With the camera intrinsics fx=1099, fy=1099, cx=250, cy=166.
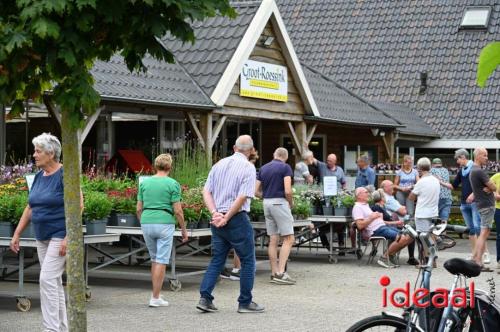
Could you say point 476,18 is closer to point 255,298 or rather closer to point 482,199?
point 482,199

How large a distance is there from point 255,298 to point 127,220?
83.1 inches

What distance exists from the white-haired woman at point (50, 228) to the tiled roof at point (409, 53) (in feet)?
71.3

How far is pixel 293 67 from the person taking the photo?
23.5m

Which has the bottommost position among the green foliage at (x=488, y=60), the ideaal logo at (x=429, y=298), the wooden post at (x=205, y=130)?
the ideaal logo at (x=429, y=298)

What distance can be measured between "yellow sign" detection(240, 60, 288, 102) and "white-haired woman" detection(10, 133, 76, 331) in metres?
12.8

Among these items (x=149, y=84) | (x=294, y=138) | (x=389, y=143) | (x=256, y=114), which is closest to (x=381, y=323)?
(x=149, y=84)

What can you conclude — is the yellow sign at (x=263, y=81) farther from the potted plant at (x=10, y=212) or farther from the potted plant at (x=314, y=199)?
the potted plant at (x=10, y=212)

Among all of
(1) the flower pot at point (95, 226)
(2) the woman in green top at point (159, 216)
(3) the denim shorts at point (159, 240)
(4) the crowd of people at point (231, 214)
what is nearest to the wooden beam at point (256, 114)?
(4) the crowd of people at point (231, 214)

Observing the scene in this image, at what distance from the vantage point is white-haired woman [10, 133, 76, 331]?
352 inches

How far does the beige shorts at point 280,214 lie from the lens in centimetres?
1420

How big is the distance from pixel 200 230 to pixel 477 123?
696 inches

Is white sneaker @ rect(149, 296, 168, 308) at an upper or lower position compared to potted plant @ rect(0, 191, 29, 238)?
lower

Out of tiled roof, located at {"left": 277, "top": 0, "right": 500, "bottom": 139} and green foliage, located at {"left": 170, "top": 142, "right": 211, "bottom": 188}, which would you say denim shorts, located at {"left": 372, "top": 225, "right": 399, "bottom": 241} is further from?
tiled roof, located at {"left": 277, "top": 0, "right": 500, "bottom": 139}

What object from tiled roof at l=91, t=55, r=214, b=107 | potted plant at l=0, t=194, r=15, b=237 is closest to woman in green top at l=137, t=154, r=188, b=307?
potted plant at l=0, t=194, r=15, b=237
